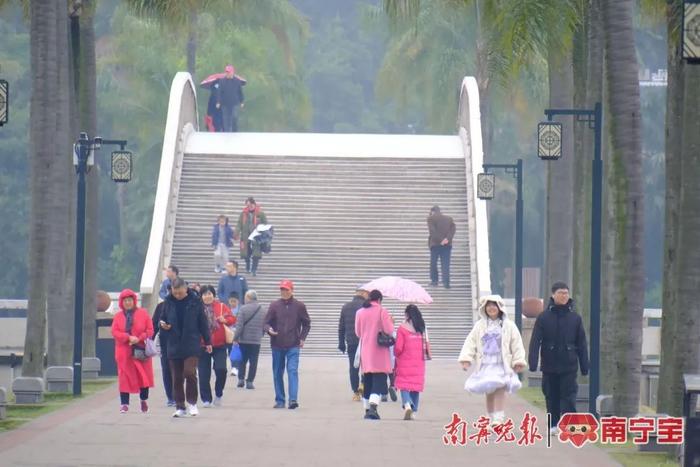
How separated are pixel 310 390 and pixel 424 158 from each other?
20.9 meters

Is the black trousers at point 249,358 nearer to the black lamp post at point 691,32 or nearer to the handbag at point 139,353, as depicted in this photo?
the handbag at point 139,353

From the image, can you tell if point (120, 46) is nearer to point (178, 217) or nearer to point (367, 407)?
point (178, 217)

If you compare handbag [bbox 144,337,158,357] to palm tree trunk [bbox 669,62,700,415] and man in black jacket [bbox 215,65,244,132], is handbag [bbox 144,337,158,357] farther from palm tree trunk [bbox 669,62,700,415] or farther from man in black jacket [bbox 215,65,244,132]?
man in black jacket [bbox 215,65,244,132]

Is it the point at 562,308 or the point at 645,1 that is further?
the point at 645,1

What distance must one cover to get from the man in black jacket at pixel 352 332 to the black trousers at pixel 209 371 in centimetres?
165

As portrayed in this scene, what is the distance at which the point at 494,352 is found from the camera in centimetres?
2034

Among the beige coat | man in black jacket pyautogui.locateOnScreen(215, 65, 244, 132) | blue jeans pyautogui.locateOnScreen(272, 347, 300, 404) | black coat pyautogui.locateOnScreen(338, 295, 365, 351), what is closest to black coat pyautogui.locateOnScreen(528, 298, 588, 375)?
the beige coat

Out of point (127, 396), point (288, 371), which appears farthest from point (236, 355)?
point (127, 396)

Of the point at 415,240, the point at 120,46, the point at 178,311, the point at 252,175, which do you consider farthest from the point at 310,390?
the point at 120,46

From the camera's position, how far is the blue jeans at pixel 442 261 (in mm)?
39625

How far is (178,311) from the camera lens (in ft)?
73.4

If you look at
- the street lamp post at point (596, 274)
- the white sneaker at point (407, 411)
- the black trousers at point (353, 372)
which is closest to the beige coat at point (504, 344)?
the white sneaker at point (407, 411)

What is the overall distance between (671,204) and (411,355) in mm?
3815

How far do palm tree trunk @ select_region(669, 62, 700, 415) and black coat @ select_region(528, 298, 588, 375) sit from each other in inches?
63.4
